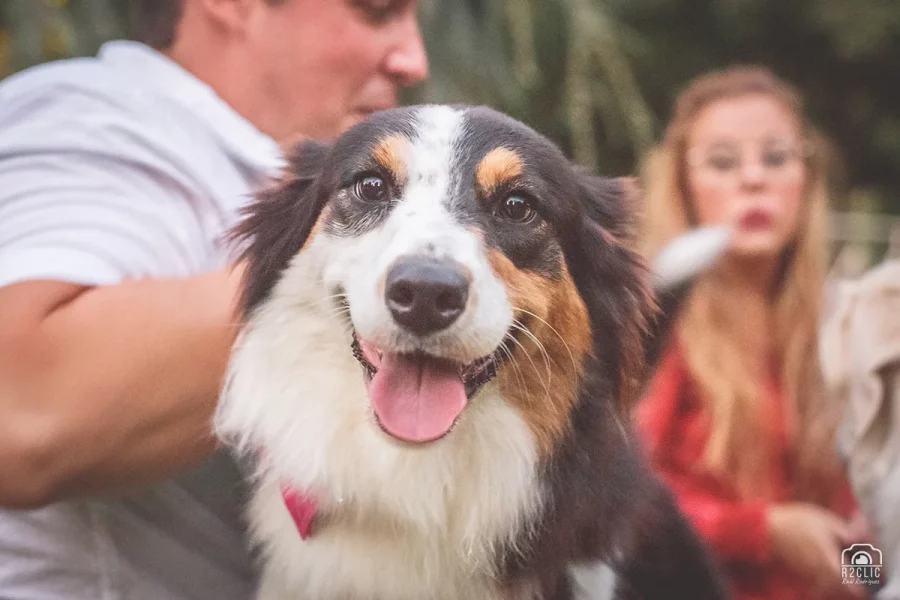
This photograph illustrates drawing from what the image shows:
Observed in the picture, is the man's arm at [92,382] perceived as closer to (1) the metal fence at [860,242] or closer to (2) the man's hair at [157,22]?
(2) the man's hair at [157,22]

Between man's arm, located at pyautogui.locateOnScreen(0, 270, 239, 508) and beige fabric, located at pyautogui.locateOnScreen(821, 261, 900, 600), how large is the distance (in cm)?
97

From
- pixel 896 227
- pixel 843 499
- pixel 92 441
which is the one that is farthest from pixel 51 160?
pixel 896 227

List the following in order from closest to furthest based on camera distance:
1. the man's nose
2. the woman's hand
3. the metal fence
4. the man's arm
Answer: the man's arm, the man's nose, the woman's hand, the metal fence

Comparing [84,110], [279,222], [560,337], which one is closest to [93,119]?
[84,110]

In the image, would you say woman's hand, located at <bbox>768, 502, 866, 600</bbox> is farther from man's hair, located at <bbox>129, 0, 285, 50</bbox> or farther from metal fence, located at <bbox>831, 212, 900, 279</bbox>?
man's hair, located at <bbox>129, 0, 285, 50</bbox>

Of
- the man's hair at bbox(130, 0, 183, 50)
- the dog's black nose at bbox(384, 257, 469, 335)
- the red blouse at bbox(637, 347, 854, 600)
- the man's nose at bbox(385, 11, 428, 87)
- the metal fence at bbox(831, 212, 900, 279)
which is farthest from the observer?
the metal fence at bbox(831, 212, 900, 279)

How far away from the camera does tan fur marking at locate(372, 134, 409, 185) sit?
0.86 meters

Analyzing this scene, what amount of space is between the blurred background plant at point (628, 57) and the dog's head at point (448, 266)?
15cm

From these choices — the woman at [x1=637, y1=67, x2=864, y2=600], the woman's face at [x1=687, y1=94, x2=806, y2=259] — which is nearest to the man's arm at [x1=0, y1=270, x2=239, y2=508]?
the woman at [x1=637, y1=67, x2=864, y2=600]

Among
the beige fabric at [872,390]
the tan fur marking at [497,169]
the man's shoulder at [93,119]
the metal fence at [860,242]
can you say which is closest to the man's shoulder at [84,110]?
the man's shoulder at [93,119]

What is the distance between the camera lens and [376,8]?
94cm

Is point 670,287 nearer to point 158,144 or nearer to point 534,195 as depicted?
point 534,195

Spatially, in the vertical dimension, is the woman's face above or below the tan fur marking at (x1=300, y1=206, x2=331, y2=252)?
above

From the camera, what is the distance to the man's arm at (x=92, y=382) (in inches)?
33.0
